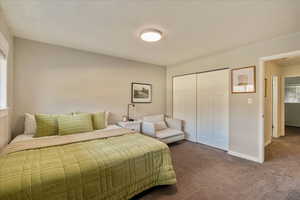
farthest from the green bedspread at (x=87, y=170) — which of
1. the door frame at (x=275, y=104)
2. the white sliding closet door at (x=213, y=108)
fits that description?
the door frame at (x=275, y=104)

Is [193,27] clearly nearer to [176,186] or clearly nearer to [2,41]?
[176,186]

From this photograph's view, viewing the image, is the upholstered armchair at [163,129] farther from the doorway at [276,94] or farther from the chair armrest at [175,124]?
the doorway at [276,94]

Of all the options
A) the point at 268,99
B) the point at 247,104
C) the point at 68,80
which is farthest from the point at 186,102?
the point at 68,80

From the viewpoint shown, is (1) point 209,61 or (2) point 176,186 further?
(1) point 209,61

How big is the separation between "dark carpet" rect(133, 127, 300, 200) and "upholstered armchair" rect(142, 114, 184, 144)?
15.8 inches

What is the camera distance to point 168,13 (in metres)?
1.79

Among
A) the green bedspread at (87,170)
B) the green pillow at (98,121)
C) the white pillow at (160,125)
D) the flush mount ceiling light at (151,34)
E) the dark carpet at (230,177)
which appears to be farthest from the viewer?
the white pillow at (160,125)

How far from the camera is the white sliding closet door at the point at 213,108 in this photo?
330 centimetres

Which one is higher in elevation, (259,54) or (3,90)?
(259,54)

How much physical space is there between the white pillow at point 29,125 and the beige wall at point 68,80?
9.8 inches

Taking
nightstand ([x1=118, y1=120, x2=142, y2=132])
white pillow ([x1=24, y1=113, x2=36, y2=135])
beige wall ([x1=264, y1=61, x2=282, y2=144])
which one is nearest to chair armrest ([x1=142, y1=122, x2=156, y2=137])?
nightstand ([x1=118, y1=120, x2=142, y2=132])

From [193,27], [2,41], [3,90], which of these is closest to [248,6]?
[193,27]

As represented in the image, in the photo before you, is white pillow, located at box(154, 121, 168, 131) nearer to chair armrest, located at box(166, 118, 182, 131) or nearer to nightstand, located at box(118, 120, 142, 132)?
chair armrest, located at box(166, 118, 182, 131)

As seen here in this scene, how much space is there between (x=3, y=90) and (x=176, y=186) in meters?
2.88
